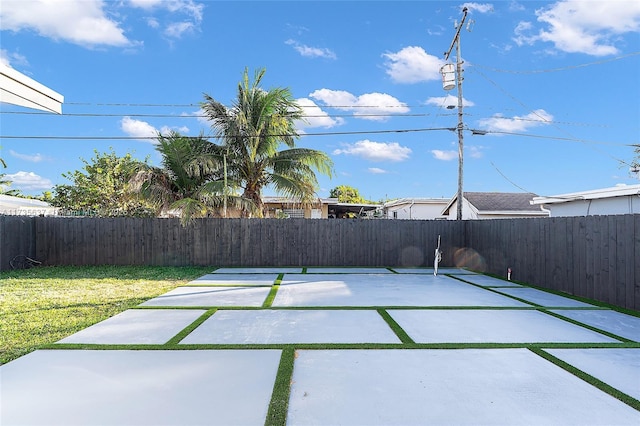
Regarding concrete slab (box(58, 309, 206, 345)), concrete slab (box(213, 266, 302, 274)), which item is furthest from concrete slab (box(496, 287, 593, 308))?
concrete slab (box(58, 309, 206, 345))

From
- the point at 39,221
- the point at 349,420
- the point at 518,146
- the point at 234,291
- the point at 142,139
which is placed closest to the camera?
the point at 349,420

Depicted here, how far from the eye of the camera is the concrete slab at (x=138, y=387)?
6.60ft

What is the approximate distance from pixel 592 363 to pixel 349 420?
7.61ft

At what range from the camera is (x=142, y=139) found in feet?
32.5

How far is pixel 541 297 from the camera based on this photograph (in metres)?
5.79

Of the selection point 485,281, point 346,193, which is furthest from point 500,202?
point 346,193

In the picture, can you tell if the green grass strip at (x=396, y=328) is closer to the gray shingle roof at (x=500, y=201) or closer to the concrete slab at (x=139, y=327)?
the concrete slab at (x=139, y=327)

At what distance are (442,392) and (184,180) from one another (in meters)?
9.00

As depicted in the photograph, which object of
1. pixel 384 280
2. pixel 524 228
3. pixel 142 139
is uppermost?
pixel 142 139

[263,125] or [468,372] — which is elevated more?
[263,125]

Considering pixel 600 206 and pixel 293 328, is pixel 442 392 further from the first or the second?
pixel 600 206

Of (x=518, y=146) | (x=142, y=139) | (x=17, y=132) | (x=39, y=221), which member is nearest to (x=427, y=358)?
(x=142, y=139)

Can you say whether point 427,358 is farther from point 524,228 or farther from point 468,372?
point 524,228

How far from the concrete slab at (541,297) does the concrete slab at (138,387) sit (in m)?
4.53
